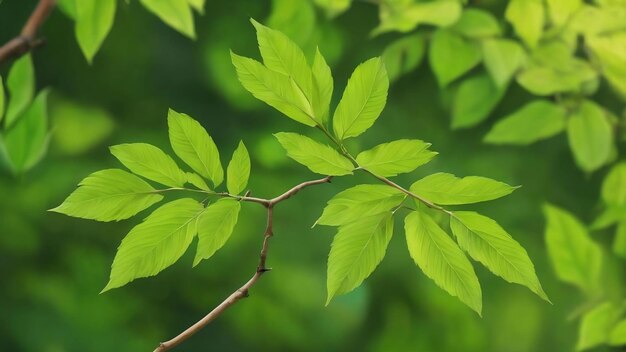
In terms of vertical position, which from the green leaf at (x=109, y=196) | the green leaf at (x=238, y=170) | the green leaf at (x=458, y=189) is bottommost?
the green leaf at (x=458, y=189)

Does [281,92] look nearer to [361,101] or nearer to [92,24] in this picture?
[361,101]

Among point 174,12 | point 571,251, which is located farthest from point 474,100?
point 174,12

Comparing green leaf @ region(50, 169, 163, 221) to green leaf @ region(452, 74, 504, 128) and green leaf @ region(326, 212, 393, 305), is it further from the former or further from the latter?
green leaf @ region(452, 74, 504, 128)

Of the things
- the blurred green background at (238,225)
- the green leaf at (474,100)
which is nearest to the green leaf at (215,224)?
the blurred green background at (238,225)

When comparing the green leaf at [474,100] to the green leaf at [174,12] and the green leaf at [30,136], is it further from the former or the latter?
the green leaf at [30,136]

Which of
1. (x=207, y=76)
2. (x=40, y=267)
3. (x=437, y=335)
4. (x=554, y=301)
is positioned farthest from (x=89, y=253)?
(x=554, y=301)

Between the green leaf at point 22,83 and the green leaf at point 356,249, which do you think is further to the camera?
the green leaf at point 22,83
